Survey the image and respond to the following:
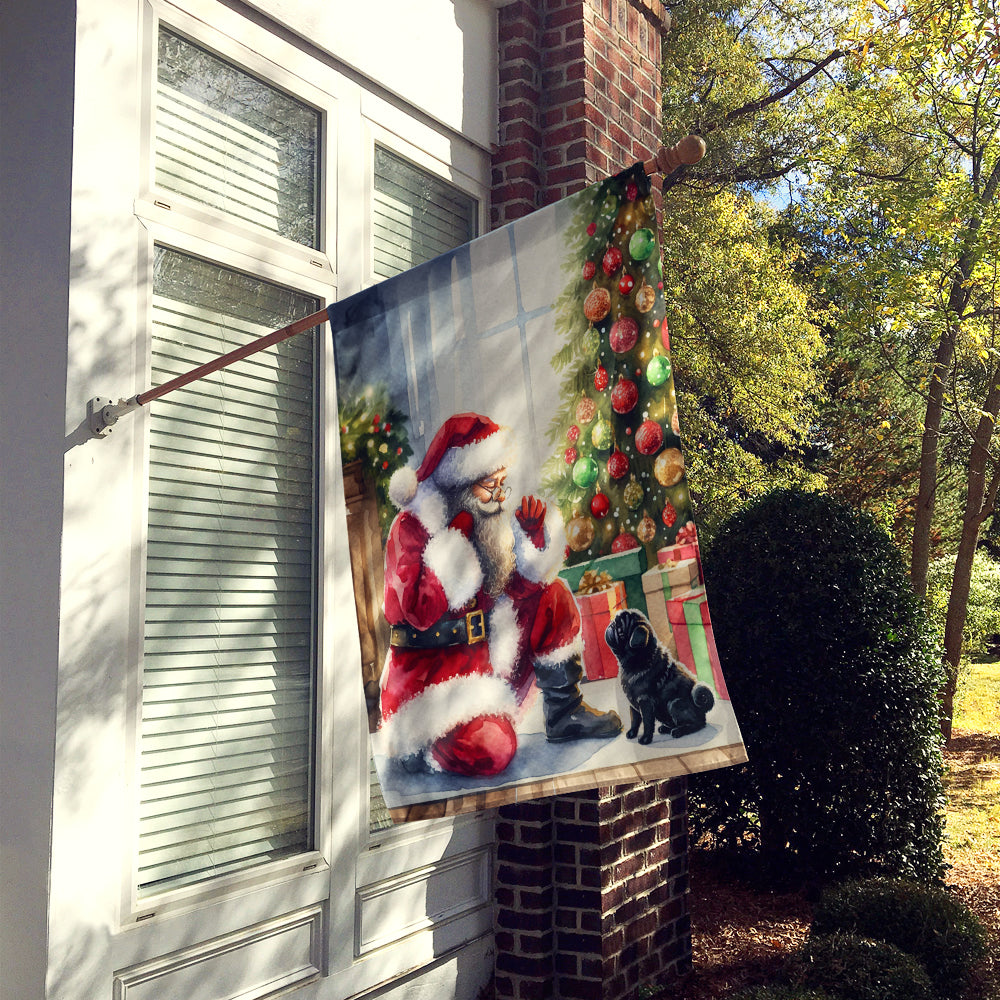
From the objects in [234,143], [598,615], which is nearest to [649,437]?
[598,615]

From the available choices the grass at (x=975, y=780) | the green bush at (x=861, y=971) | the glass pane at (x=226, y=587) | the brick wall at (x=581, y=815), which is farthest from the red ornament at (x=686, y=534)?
the grass at (x=975, y=780)

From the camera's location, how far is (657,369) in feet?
7.82

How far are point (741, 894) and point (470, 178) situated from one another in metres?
4.23

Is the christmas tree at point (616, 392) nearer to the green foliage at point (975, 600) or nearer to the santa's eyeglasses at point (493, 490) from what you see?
the santa's eyeglasses at point (493, 490)

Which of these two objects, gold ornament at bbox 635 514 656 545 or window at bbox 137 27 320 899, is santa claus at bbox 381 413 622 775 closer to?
gold ornament at bbox 635 514 656 545

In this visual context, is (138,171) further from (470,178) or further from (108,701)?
(470,178)

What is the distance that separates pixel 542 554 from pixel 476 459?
29 centimetres

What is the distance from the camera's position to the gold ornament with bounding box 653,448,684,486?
2.38 m

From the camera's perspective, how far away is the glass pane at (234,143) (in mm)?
3031

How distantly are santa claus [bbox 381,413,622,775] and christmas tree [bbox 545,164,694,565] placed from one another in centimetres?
12

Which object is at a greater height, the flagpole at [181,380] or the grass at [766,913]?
the flagpole at [181,380]

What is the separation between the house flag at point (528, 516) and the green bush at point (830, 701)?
11.4 feet

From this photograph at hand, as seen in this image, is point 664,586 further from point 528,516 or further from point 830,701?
point 830,701

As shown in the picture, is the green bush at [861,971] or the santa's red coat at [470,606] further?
the green bush at [861,971]
